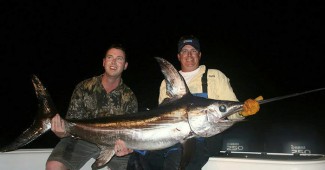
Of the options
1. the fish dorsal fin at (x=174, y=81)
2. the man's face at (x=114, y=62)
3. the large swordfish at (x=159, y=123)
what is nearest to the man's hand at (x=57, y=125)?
the large swordfish at (x=159, y=123)

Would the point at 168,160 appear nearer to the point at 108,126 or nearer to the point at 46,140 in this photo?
the point at 108,126

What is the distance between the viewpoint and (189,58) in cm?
390

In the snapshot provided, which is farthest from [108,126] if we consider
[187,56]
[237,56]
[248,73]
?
[237,56]

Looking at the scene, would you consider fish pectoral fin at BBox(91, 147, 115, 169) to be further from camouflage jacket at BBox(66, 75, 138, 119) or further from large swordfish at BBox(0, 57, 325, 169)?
camouflage jacket at BBox(66, 75, 138, 119)

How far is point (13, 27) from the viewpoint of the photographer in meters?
52.2

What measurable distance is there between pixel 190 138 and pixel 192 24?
9211 cm

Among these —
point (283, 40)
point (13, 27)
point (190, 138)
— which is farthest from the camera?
point (283, 40)

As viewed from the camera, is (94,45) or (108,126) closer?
(108,126)

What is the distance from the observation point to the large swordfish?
2938mm

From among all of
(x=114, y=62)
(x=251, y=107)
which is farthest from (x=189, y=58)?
(x=251, y=107)

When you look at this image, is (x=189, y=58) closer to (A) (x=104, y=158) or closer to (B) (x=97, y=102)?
(B) (x=97, y=102)

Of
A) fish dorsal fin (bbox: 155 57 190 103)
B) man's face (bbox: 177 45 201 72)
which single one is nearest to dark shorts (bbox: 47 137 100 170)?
fish dorsal fin (bbox: 155 57 190 103)

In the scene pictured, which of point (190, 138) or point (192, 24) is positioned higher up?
point (192, 24)

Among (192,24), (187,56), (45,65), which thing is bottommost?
(187,56)
